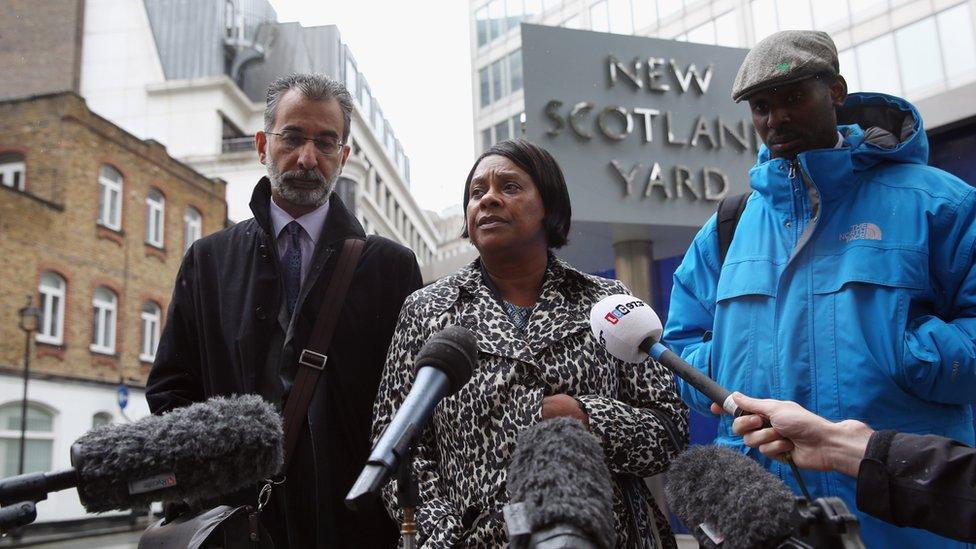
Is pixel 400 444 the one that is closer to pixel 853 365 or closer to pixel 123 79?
pixel 853 365

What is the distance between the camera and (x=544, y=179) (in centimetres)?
253

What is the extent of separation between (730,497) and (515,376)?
2.83ft

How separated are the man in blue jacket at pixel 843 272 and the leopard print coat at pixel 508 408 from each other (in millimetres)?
285

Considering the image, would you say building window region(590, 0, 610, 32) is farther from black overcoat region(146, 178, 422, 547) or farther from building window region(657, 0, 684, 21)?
black overcoat region(146, 178, 422, 547)

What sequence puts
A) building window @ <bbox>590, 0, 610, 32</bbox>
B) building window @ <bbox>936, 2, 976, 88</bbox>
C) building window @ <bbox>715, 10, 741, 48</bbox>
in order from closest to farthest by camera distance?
1. building window @ <bbox>936, 2, 976, 88</bbox>
2. building window @ <bbox>715, 10, 741, 48</bbox>
3. building window @ <bbox>590, 0, 610, 32</bbox>

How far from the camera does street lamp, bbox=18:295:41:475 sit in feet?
30.5

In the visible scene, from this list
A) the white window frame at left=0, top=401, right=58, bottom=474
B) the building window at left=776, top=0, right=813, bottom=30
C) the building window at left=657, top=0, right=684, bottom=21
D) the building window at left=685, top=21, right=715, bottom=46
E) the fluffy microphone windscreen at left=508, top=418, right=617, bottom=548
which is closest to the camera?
the fluffy microphone windscreen at left=508, top=418, right=617, bottom=548

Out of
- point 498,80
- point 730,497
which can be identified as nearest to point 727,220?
point 730,497

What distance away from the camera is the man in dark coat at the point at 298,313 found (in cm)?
246

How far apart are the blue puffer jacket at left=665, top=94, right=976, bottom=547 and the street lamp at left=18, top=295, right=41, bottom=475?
9447 mm

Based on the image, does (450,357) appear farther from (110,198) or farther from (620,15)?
(620,15)

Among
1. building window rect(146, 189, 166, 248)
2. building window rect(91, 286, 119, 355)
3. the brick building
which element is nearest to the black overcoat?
the brick building

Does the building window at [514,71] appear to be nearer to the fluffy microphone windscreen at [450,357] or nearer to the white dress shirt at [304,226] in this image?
the white dress shirt at [304,226]

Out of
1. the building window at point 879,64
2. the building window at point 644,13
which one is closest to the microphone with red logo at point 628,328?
the building window at point 879,64
